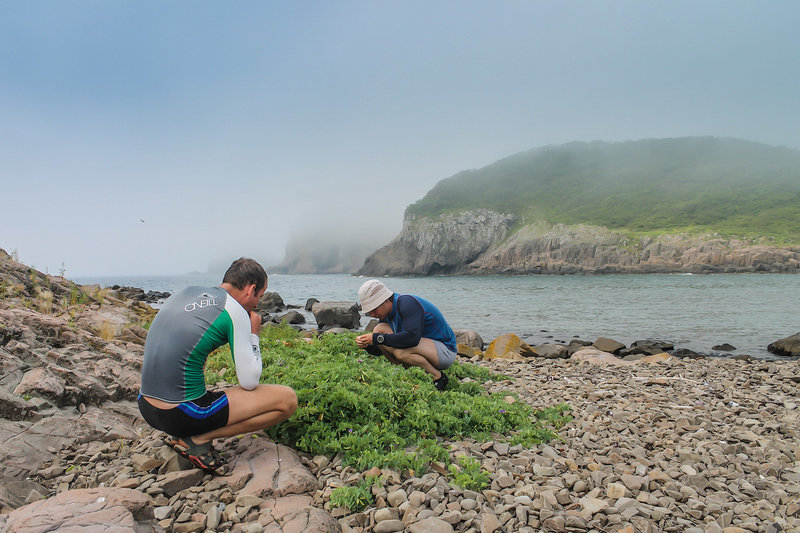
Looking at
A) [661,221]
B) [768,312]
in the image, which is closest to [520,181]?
[661,221]

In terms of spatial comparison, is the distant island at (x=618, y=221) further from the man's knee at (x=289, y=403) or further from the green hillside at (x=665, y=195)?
the man's knee at (x=289, y=403)

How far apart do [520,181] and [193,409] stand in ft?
666

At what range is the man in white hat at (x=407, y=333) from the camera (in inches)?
282

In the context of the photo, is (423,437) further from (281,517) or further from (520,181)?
(520,181)

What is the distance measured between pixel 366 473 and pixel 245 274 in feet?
7.95

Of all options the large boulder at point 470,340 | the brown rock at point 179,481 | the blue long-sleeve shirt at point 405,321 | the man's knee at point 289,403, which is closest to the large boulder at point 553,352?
the large boulder at point 470,340

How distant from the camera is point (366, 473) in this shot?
4180 mm

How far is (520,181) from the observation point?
635 feet

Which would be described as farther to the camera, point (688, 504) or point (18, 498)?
point (688, 504)

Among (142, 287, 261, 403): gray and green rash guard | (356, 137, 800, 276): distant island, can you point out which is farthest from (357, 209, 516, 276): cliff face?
(142, 287, 261, 403): gray and green rash guard

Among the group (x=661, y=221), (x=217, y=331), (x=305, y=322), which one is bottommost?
(x=305, y=322)

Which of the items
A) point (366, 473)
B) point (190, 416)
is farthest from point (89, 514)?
point (366, 473)

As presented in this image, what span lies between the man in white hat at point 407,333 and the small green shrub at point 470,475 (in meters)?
3.04

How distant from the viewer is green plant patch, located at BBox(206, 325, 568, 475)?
15.4ft
